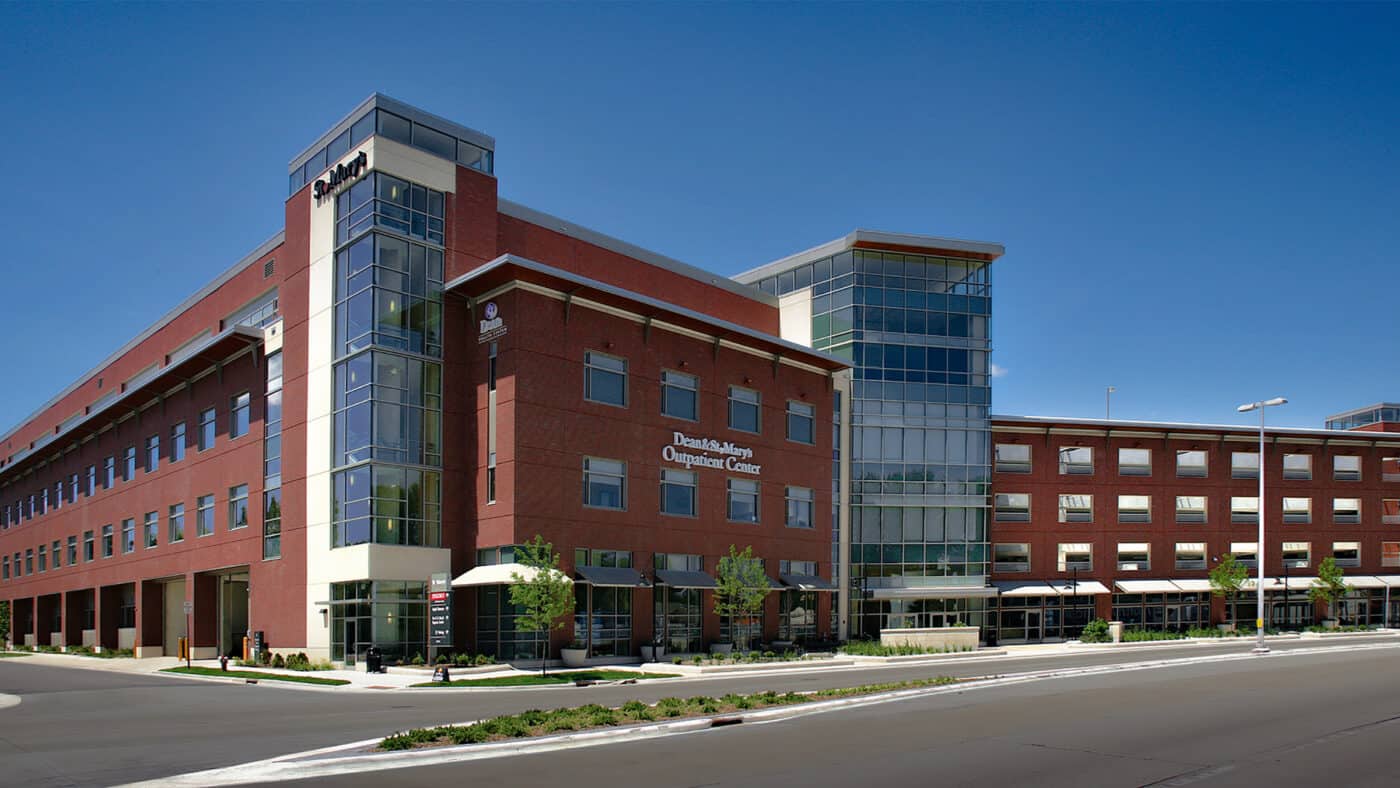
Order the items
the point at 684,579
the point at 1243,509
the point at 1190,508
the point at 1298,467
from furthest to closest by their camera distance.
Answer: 1. the point at 1298,467
2. the point at 1243,509
3. the point at 1190,508
4. the point at 684,579

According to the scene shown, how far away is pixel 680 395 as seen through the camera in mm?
46938

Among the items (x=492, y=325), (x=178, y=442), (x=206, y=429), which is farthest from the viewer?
(x=178, y=442)

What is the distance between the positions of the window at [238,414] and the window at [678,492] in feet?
62.2

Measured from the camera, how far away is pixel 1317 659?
39750 millimetres

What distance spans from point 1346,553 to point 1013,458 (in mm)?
25865

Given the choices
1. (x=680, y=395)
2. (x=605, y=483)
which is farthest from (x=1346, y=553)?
(x=605, y=483)

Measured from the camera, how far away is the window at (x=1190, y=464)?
2660 inches

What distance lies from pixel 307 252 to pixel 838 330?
89.3ft

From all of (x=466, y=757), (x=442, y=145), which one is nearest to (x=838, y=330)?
(x=442, y=145)

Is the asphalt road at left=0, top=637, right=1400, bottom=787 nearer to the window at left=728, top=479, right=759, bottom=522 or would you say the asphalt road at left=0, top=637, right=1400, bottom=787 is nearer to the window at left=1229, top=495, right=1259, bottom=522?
the window at left=728, top=479, right=759, bottom=522

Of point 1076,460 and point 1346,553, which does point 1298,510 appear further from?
point 1076,460

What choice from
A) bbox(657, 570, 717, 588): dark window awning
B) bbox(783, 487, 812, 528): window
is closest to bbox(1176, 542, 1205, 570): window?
bbox(783, 487, 812, 528): window

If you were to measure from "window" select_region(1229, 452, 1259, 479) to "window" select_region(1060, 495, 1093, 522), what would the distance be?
10798 mm

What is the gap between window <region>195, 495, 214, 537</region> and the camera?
166 ft
